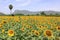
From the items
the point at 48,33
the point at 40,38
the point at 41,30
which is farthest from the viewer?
the point at 41,30

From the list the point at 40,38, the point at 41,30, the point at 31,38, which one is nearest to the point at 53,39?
the point at 40,38

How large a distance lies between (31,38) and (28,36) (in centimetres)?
15

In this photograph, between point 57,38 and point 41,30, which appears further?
point 41,30

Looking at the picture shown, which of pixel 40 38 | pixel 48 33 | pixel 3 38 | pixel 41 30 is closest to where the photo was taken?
pixel 48 33

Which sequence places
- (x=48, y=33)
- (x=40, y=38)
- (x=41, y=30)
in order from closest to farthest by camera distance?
(x=48, y=33) < (x=40, y=38) < (x=41, y=30)

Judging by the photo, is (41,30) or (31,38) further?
(41,30)

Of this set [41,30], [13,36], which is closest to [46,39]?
[13,36]

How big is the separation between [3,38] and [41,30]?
3.06 feet

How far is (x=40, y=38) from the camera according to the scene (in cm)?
328

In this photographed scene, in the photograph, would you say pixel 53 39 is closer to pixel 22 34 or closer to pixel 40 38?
pixel 40 38

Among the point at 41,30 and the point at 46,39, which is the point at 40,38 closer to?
the point at 46,39

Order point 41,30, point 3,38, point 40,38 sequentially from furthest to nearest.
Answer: point 41,30
point 3,38
point 40,38

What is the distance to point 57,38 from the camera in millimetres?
3057

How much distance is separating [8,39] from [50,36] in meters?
0.71
